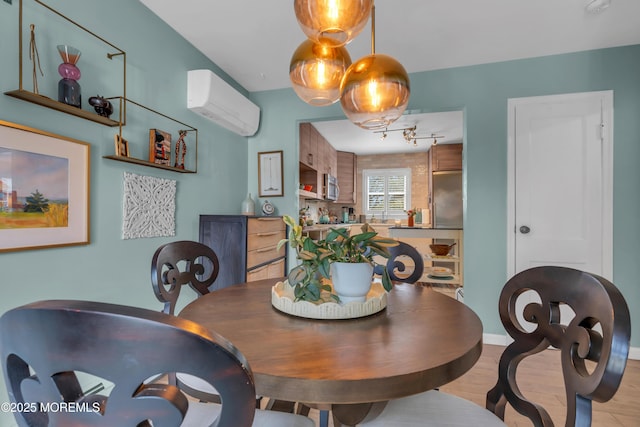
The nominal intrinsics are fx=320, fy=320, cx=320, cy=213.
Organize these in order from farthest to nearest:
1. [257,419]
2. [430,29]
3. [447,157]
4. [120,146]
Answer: [447,157] < [430,29] < [120,146] < [257,419]

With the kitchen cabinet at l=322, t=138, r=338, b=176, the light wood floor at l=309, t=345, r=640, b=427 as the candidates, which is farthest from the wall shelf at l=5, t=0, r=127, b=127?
the kitchen cabinet at l=322, t=138, r=338, b=176

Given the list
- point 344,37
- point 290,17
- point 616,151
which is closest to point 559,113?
point 616,151

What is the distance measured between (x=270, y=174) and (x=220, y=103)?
0.94m

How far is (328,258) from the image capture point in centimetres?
108

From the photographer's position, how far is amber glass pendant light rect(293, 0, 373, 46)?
3.48 feet

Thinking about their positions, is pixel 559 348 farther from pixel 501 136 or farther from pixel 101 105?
pixel 501 136

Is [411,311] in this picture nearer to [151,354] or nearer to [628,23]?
[151,354]

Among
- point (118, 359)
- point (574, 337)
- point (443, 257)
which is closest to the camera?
point (118, 359)

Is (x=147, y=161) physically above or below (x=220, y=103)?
below

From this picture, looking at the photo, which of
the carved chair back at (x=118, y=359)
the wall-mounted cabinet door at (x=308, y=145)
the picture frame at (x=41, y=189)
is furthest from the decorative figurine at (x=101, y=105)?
the wall-mounted cabinet door at (x=308, y=145)

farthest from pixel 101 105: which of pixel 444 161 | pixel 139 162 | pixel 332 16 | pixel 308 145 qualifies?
pixel 444 161

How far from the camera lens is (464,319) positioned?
1.05m

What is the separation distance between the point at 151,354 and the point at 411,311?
0.94 m

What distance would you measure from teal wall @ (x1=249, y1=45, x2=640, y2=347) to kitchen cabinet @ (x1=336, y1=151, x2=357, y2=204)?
3374mm
